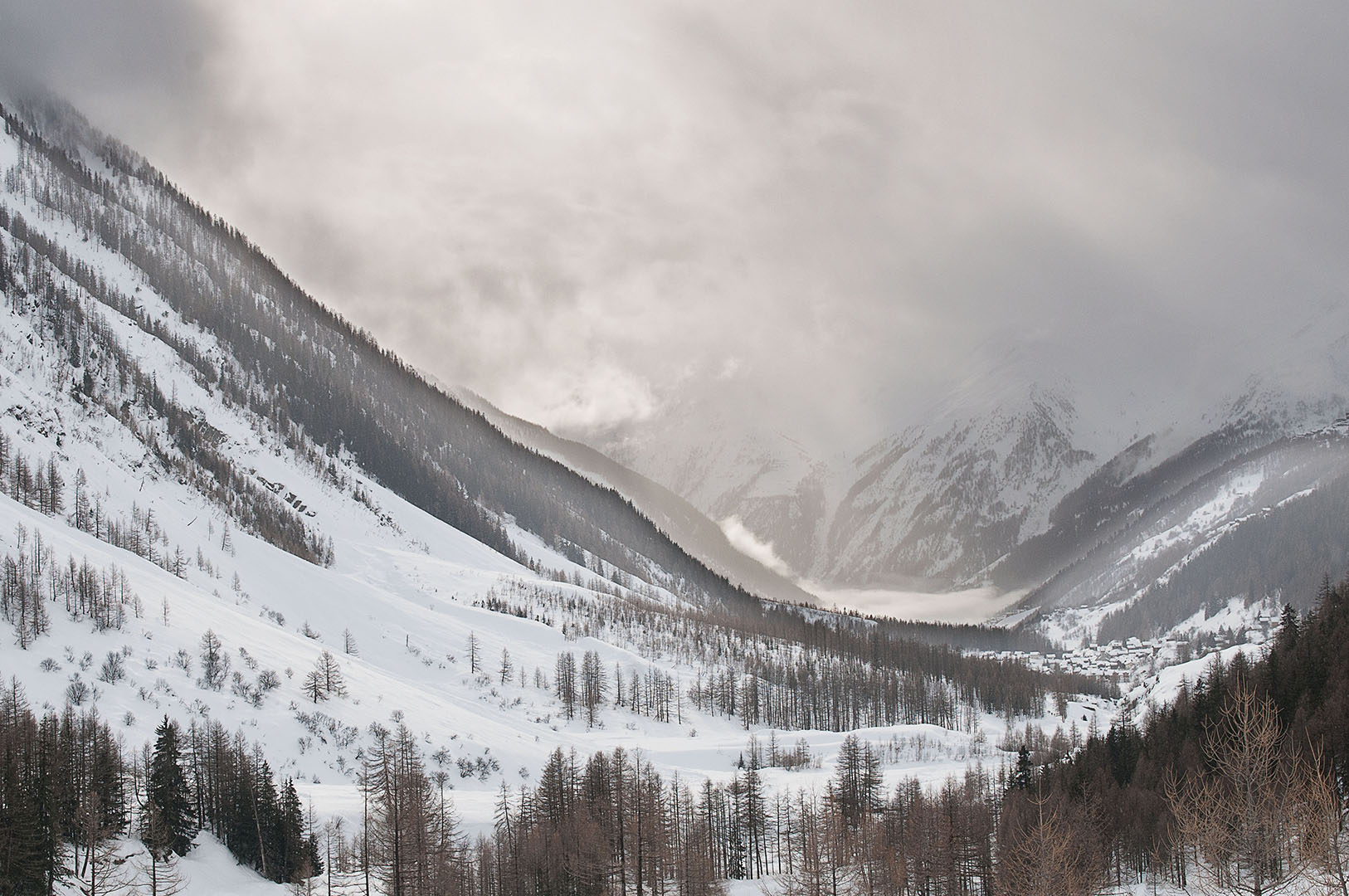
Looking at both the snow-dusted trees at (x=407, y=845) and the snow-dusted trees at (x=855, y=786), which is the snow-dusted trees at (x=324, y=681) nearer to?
the snow-dusted trees at (x=407, y=845)

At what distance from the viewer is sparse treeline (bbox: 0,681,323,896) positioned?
5062 cm

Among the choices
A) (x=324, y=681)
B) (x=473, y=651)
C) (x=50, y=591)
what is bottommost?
(x=324, y=681)

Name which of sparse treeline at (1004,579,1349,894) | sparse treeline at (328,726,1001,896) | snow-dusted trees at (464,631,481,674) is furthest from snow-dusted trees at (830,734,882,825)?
snow-dusted trees at (464,631,481,674)

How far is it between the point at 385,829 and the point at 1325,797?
49015mm

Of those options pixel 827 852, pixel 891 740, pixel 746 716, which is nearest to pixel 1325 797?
pixel 827 852

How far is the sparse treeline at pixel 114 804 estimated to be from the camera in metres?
50.6

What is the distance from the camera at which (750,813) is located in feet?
308

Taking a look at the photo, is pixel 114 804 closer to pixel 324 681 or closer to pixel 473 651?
pixel 324 681

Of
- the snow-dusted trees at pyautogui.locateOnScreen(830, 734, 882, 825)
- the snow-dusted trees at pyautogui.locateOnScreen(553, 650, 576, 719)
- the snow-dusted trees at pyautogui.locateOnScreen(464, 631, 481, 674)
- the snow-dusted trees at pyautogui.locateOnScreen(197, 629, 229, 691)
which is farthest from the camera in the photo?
the snow-dusted trees at pyautogui.locateOnScreen(464, 631, 481, 674)

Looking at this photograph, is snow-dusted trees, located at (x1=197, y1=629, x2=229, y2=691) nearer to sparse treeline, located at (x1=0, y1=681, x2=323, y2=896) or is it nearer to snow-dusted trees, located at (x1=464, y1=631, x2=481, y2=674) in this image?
sparse treeline, located at (x1=0, y1=681, x2=323, y2=896)

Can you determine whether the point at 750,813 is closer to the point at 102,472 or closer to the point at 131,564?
the point at 131,564

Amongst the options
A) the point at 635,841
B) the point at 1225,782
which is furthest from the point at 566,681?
the point at 1225,782

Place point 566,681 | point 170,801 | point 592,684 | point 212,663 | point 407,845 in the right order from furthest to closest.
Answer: point 592,684
point 566,681
point 212,663
point 170,801
point 407,845

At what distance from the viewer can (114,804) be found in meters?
59.4
